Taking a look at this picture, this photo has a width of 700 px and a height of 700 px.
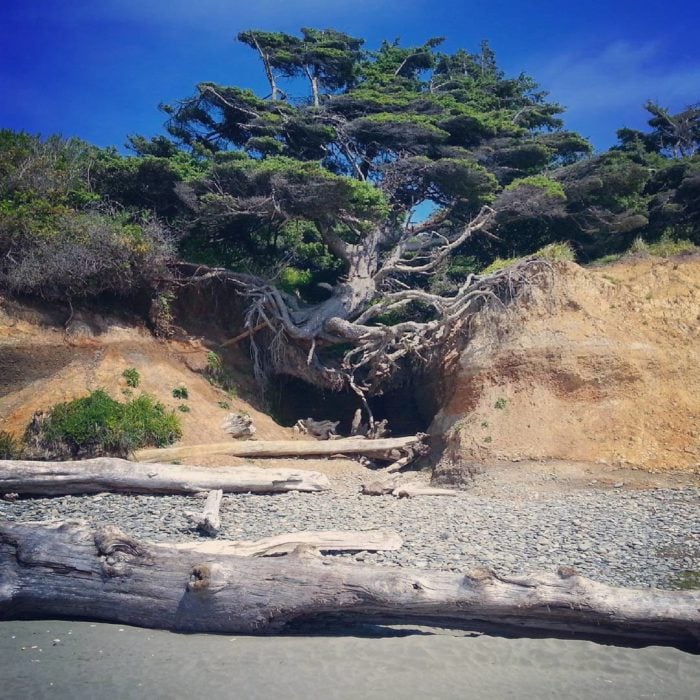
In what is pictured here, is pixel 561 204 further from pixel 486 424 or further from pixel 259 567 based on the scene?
pixel 259 567

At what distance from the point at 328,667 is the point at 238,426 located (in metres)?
11.9

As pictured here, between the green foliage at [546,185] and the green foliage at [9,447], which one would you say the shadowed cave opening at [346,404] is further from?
the green foliage at [9,447]

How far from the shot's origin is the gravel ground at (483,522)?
9.89 m

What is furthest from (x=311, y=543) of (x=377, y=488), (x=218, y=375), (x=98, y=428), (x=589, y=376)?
(x=218, y=375)

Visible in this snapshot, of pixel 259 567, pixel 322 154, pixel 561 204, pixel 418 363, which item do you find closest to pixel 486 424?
pixel 418 363

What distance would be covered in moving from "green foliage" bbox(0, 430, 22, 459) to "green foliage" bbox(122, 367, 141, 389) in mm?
3392

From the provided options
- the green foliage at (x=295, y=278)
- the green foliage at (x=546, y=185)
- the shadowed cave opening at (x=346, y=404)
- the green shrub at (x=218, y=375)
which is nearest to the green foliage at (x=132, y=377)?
the green shrub at (x=218, y=375)

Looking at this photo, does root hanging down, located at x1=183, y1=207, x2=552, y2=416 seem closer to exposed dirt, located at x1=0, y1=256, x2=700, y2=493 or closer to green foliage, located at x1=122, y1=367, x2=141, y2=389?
exposed dirt, located at x1=0, y1=256, x2=700, y2=493

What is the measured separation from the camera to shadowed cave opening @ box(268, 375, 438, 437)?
2262 cm

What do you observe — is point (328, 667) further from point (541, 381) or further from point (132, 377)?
point (132, 377)

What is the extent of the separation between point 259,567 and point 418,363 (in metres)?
14.5

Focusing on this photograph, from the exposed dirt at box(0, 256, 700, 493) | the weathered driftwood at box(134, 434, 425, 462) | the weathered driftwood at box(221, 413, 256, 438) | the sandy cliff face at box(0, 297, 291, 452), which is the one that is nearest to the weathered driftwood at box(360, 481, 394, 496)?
the exposed dirt at box(0, 256, 700, 493)

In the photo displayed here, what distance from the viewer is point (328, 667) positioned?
681 cm

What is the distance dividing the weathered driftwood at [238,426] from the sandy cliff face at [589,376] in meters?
5.05
